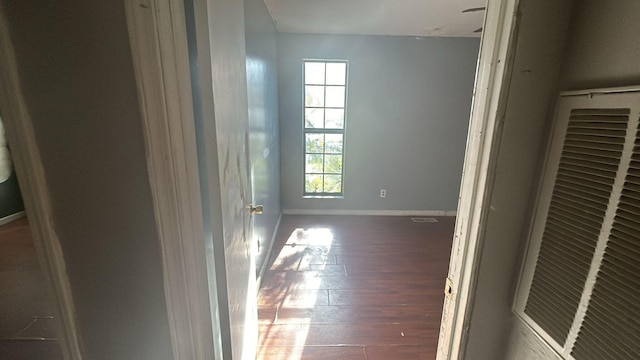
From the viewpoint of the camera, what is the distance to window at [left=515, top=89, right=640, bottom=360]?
0.61 metres

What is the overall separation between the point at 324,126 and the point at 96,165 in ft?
10.8

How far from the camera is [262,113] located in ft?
8.11

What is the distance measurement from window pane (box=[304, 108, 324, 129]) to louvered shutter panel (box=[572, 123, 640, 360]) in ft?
11.1

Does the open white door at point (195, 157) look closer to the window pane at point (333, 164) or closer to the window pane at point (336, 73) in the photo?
the window pane at point (336, 73)

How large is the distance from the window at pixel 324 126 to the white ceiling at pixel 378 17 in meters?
0.49

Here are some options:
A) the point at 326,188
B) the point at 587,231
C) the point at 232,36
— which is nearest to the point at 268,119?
the point at 326,188

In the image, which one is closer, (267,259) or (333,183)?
(267,259)

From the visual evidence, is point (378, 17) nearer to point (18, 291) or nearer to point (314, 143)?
point (314, 143)

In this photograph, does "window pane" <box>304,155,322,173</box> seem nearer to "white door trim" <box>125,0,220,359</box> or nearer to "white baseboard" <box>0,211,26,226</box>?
"white baseboard" <box>0,211,26,226</box>

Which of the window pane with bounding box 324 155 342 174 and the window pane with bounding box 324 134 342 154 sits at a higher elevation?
the window pane with bounding box 324 134 342 154

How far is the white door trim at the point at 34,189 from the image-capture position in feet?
2.00

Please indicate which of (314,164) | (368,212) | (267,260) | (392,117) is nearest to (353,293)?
(267,260)

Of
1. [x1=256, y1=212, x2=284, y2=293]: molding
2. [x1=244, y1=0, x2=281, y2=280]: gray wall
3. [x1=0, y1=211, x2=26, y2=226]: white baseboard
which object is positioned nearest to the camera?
[x1=0, y1=211, x2=26, y2=226]: white baseboard

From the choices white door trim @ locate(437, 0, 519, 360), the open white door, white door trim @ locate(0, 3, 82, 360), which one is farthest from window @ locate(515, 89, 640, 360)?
white door trim @ locate(0, 3, 82, 360)
